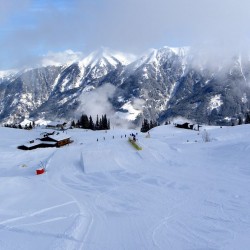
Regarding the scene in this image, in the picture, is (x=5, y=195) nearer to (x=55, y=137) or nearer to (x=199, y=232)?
(x=199, y=232)

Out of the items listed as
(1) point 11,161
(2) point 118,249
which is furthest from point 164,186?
(1) point 11,161

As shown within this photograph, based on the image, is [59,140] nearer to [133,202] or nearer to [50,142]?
[50,142]

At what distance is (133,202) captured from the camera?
22.8 metres

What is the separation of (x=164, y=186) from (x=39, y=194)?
1043 centimetres

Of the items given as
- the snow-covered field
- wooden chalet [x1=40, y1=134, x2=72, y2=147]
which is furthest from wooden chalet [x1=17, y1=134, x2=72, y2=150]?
the snow-covered field

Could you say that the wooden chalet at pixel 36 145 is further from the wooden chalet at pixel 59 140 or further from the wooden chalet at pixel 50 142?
the wooden chalet at pixel 59 140

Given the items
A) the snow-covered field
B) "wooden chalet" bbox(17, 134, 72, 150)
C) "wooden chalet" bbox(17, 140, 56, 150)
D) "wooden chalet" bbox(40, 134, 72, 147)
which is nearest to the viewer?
the snow-covered field

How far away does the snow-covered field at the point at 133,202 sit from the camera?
15.8 m

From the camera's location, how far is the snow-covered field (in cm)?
1580

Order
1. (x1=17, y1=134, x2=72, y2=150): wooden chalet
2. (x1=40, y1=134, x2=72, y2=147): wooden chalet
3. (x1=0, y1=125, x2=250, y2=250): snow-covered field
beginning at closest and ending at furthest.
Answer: (x1=0, y1=125, x2=250, y2=250): snow-covered field
(x1=17, y1=134, x2=72, y2=150): wooden chalet
(x1=40, y1=134, x2=72, y2=147): wooden chalet

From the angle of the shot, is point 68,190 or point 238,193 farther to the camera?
point 68,190

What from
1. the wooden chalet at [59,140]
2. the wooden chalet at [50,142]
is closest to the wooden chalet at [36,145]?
the wooden chalet at [50,142]

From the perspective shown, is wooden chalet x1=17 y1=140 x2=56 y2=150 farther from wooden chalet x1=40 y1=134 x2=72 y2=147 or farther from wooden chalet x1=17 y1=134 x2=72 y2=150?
wooden chalet x1=40 y1=134 x2=72 y2=147

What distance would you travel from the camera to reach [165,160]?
38406 mm
